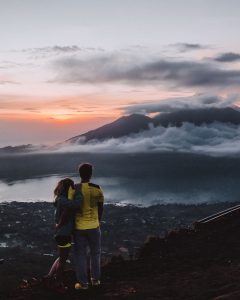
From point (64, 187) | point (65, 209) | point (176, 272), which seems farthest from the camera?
point (176, 272)

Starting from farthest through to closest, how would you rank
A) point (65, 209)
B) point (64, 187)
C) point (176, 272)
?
1. point (176, 272)
2. point (64, 187)
3. point (65, 209)

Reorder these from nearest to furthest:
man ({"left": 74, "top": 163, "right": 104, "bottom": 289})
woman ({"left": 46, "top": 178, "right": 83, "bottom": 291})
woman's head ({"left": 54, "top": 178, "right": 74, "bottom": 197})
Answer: woman ({"left": 46, "top": 178, "right": 83, "bottom": 291}) → man ({"left": 74, "top": 163, "right": 104, "bottom": 289}) → woman's head ({"left": 54, "top": 178, "right": 74, "bottom": 197})

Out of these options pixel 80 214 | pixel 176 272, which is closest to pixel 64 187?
pixel 80 214

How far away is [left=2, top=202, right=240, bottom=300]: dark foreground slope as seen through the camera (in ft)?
28.0

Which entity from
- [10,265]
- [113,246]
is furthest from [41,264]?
[113,246]

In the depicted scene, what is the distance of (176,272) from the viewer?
10266mm

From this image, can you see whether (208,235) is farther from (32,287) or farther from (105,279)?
(32,287)

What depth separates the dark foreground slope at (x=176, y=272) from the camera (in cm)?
853

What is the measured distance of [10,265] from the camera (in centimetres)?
9175

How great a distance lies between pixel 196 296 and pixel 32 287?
11.5 feet

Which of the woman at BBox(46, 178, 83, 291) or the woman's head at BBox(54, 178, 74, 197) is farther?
the woman's head at BBox(54, 178, 74, 197)

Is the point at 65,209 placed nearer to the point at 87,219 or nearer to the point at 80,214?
the point at 80,214

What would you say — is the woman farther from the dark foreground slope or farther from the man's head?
the dark foreground slope

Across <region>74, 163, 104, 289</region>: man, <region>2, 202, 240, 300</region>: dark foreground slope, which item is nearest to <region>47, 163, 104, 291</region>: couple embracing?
<region>74, 163, 104, 289</region>: man
